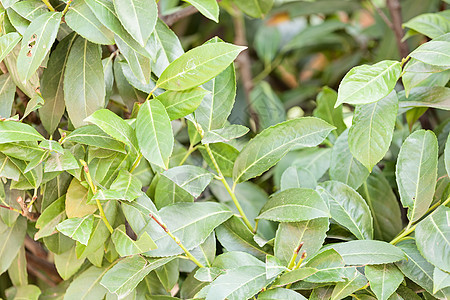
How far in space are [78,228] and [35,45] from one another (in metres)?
0.17

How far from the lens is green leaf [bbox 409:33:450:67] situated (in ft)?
1.49

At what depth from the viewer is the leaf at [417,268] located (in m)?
0.47

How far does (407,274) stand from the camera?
0.48 meters

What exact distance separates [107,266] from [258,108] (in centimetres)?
45

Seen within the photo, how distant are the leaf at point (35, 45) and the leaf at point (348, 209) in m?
0.30

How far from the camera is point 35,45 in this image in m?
0.44

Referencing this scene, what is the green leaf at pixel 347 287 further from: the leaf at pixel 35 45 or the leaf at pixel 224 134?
the leaf at pixel 35 45

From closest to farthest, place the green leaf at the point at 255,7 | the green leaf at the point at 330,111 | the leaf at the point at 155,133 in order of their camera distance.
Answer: the leaf at the point at 155,133, the green leaf at the point at 330,111, the green leaf at the point at 255,7

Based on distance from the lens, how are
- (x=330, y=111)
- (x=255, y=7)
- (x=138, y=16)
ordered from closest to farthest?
(x=138, y=16) → (x=330, y=111) → (x=255, y=7)

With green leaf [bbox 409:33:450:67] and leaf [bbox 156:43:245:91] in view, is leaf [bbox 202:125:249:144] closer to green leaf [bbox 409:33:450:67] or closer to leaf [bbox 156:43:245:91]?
leaf [bbox 156:43:245:91]

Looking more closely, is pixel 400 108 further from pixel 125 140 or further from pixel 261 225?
pixel 125 140

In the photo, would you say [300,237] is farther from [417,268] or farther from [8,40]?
[8,40]

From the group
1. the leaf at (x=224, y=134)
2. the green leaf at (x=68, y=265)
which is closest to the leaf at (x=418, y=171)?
the leaf at (x=224, y=134)

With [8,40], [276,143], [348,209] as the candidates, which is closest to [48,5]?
[8,40]
